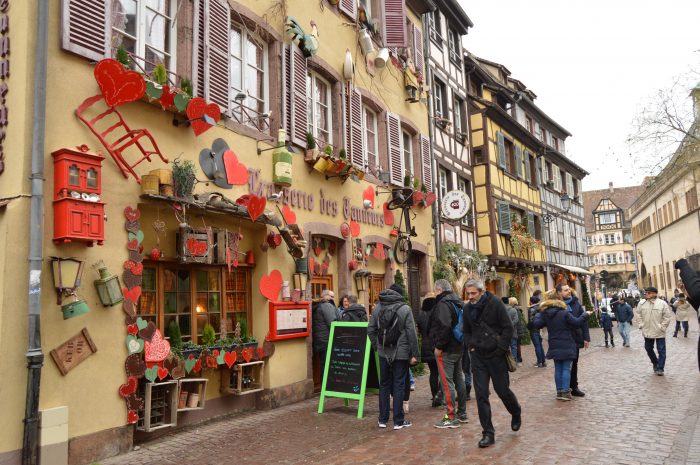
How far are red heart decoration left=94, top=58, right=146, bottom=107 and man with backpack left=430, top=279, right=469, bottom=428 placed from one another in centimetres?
407

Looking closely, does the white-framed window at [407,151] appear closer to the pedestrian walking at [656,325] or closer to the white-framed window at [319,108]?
the white-framed window at [319,108]

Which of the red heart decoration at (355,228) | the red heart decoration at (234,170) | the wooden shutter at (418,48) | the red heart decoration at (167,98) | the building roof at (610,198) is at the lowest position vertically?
the red heart decoration at (355,228)

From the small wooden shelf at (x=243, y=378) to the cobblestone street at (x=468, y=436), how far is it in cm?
38

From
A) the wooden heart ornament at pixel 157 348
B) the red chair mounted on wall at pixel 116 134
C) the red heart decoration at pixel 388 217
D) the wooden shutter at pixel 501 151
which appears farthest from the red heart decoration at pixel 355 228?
the wooden shutter at pixel 501 151

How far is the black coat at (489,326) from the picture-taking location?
6.17m

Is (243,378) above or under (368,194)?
under

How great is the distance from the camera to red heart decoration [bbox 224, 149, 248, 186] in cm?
811

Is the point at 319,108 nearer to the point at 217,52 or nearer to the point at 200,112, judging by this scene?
the point at 217,52

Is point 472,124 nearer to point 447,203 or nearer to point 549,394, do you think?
point 447,203

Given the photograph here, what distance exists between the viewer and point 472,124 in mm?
20562

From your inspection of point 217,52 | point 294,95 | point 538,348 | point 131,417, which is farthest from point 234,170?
point 538,348

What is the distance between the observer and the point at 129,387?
20.9ft

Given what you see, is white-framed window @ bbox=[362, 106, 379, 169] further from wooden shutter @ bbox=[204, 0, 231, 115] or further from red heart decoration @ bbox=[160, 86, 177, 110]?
red heart decoration @ bbox=[160, 86, 177, 110]

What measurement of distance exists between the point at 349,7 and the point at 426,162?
473cm
